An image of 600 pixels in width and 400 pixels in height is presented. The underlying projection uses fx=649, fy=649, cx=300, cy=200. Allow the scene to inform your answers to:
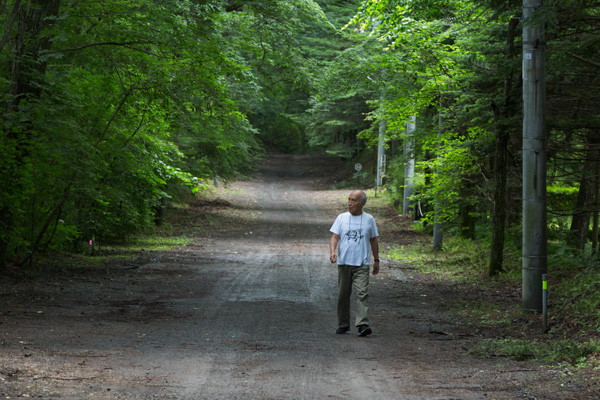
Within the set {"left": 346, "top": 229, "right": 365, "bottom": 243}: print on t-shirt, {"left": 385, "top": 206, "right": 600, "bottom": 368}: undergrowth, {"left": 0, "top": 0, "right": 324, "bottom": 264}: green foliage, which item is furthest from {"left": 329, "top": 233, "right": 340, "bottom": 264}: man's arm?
{"left": 0, "top": 0, "right": 324, "bottom": 264}: green foliage

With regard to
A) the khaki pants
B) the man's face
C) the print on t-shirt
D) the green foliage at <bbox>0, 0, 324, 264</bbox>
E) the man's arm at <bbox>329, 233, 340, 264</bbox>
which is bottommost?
the khaki pants

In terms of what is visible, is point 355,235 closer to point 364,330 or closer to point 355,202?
point 355,202

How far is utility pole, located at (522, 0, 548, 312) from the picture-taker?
10453mm

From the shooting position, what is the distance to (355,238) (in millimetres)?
9352

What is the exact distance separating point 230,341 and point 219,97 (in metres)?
8.68

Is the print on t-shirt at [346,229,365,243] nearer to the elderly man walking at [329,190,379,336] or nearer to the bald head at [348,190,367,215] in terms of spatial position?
the elderly man walking at [329,190,379,336]

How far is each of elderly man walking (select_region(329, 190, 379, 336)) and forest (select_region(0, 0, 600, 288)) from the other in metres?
4.04

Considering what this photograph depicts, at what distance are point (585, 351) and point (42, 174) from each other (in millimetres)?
10487

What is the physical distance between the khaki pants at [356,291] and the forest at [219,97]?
4702mm

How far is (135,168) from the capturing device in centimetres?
1664

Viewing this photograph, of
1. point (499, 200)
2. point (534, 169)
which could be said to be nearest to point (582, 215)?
Answer: point (499, 200)

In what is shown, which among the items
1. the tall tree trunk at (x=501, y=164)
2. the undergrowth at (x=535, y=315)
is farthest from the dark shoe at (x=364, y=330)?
the tall tree trunk at (x=501, y=164)

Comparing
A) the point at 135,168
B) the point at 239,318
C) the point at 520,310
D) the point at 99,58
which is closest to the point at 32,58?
the point at 99,58

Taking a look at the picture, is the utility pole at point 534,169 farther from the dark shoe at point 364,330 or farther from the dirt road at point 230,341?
the dark shoe at point 364,330
